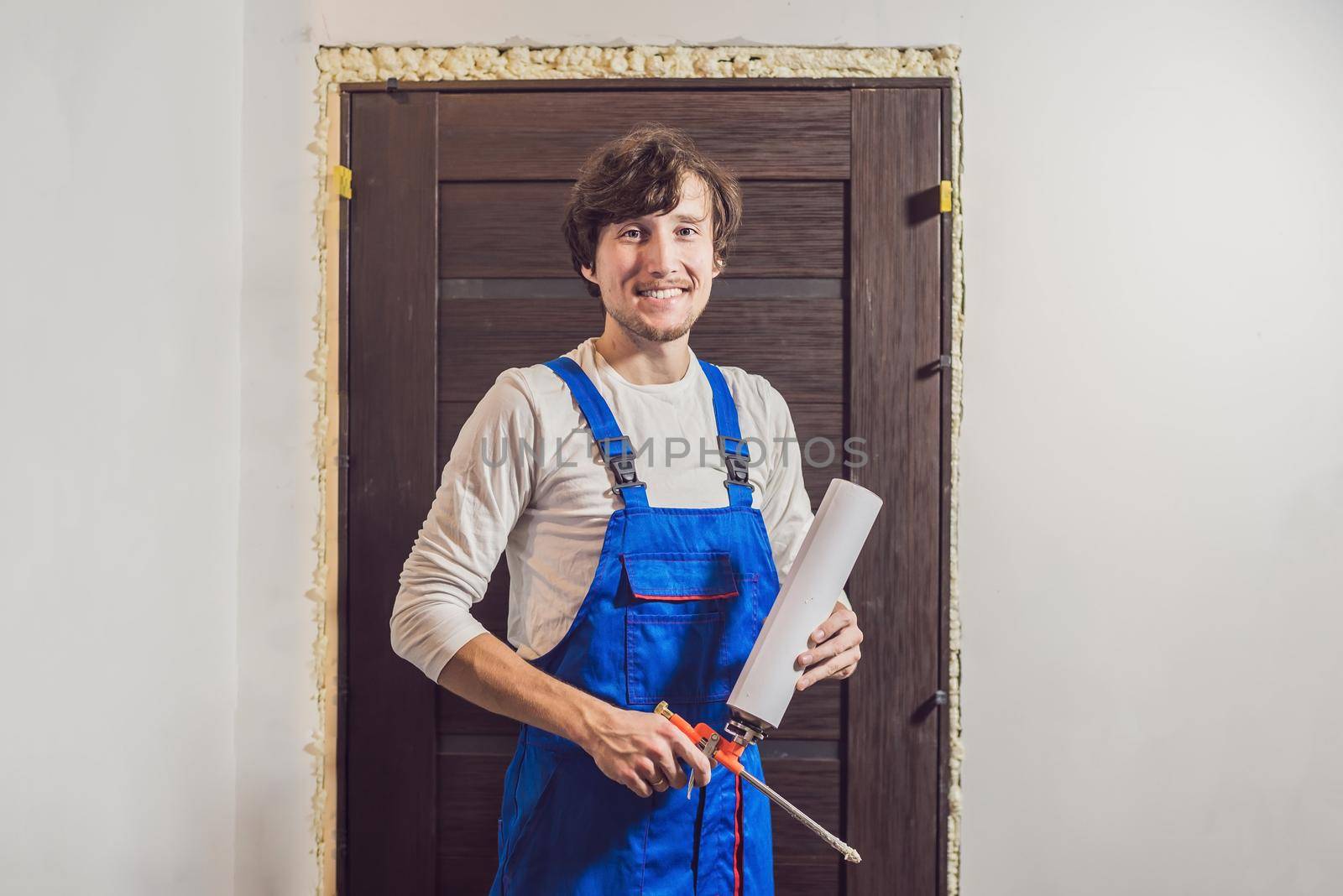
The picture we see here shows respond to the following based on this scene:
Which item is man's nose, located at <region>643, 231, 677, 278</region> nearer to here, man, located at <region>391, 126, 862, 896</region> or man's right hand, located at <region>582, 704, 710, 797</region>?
man, located at <region>391, 126, 862, 896</region>

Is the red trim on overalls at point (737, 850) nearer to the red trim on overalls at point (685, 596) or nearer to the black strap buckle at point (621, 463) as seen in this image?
the red trim on overalls at point (685, 596)

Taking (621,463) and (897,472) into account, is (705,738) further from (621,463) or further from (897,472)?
(897,472)

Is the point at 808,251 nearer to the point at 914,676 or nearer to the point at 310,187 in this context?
the point at 914,676

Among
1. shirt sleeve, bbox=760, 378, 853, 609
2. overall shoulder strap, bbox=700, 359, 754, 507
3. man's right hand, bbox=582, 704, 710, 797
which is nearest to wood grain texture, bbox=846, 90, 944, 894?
shirt sleeve, bbox=760, 378, 853, 609

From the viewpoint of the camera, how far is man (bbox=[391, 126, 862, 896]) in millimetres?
972

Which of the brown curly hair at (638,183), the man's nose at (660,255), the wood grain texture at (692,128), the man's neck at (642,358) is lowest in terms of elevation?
the man's neck at (642,358)

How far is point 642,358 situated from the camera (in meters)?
1.13

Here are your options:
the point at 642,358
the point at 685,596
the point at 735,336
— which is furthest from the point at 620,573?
the point at 735,336

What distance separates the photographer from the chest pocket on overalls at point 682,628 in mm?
992
